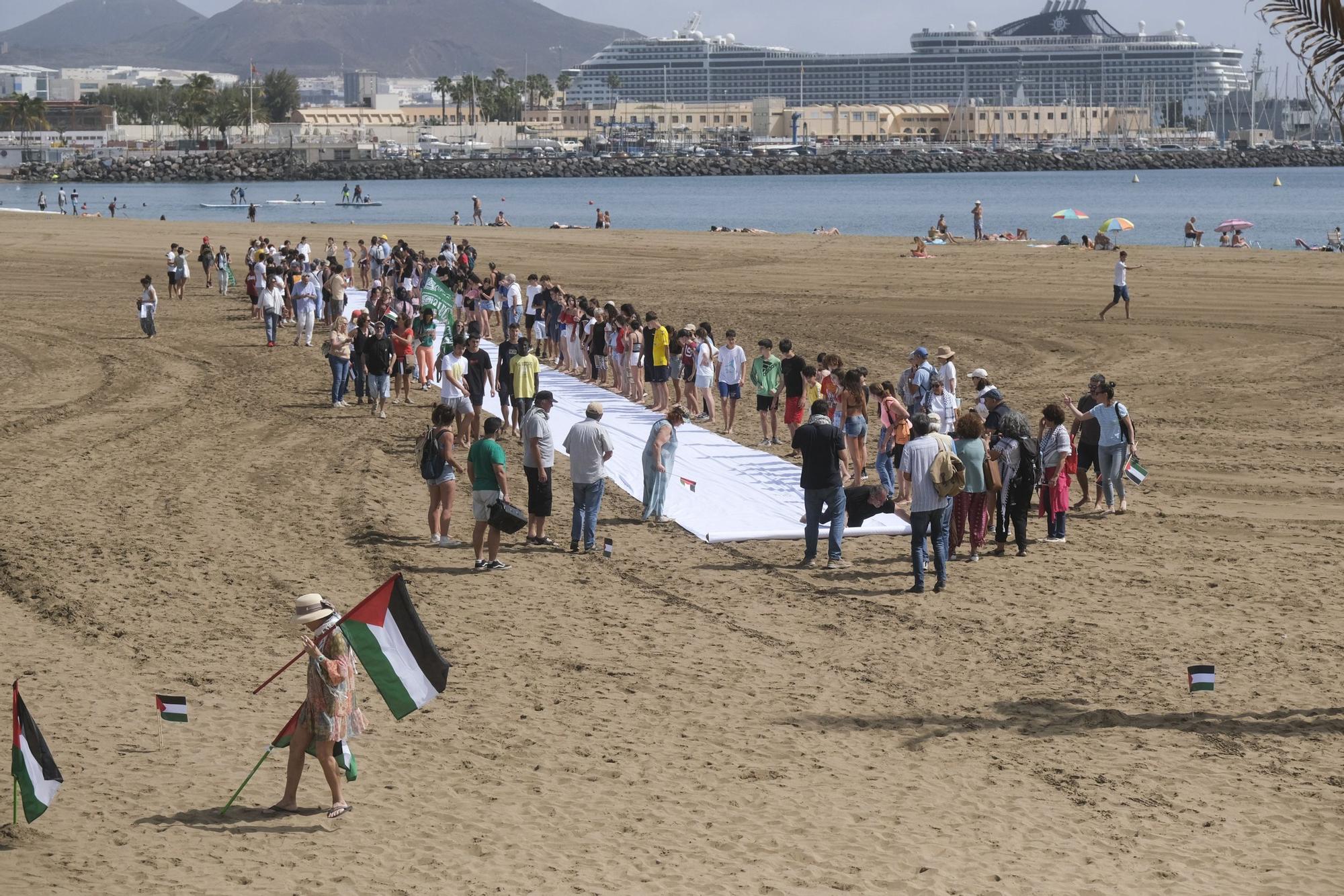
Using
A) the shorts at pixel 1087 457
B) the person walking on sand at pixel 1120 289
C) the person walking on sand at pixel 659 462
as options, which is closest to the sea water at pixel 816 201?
the person walking on sand at pixel 1120 289

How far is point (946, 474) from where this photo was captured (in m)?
12.6

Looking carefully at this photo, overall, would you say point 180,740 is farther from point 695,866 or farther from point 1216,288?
point 1216,288

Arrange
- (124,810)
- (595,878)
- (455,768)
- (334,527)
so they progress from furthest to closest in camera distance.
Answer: (334,527)
(455,768)
(124,810)
(595,878)

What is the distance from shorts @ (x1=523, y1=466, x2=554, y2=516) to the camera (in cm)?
1405

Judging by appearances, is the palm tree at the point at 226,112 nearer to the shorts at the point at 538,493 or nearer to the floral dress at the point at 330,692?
the shorts at the point at 538,493

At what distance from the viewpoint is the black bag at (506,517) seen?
13297mm

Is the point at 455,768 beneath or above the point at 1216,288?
beneath

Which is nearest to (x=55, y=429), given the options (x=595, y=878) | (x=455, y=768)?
(x=455, y=768)

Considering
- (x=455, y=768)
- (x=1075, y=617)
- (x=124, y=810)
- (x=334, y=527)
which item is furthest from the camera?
(x=334, y=527)

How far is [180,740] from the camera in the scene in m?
9.76

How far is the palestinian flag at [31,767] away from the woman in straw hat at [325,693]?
129cm

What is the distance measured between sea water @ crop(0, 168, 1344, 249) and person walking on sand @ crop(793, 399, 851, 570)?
142ft

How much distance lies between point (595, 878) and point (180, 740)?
11.3ft

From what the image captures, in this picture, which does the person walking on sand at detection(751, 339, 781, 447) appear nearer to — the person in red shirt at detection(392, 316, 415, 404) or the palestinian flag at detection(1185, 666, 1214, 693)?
the person in red shirt at detection(392, 316, 415, 404)
